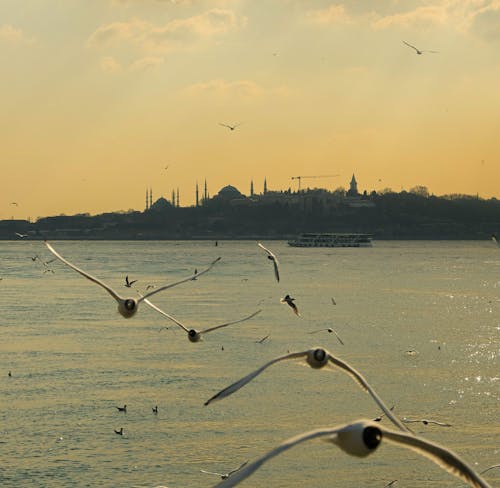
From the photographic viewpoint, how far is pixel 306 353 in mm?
10258

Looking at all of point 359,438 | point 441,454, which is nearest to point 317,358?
point 359,438

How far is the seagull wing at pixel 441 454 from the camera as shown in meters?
7.11

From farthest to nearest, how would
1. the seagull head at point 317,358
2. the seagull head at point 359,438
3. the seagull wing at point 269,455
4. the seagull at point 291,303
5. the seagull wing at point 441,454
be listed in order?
the seagull at point 291,303 → the seagull head at point 317,358 → the seagull head at point 359,438 → the seagull wing at point 441,454 → the seagull wing at point 269,455

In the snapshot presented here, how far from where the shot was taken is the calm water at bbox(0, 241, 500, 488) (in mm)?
30062

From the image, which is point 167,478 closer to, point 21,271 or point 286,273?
point 286,273

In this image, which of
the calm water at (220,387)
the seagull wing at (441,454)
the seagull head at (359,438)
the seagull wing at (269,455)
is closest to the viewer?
the seagull wing at (269,455)

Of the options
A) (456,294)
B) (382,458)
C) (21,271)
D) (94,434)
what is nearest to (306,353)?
(382,458)

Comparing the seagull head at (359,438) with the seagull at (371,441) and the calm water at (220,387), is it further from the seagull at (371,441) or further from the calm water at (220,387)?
the calm water at (220,387)

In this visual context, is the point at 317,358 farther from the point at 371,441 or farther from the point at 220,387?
the point at 220,387

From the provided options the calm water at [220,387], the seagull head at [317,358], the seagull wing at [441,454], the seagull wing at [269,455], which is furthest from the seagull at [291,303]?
the seagull wing at [269,455]

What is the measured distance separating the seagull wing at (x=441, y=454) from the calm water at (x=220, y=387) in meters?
21.2

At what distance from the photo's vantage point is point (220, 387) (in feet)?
137

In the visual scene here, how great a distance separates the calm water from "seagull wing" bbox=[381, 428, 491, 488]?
69.7ft

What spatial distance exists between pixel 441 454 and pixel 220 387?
3490 cm
